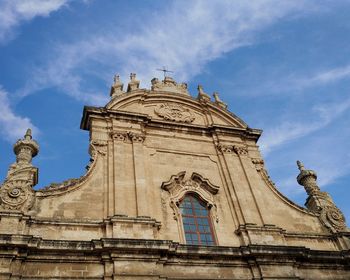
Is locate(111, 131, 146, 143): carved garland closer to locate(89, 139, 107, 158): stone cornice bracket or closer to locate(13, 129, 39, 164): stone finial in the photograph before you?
locate(89, 139, 107, 158): stone cornice bracket

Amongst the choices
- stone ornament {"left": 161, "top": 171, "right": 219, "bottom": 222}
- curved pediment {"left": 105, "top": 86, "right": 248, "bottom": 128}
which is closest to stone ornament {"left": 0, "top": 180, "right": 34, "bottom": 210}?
stone ornament {"left": 161, "top": 171, "right": 219, "bottom": 222}

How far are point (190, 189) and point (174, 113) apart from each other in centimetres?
420

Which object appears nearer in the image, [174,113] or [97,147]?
[97,147]

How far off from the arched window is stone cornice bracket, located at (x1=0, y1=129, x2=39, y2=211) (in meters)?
4.87

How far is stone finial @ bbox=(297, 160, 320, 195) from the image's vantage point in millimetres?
16125

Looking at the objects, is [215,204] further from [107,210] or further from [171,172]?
[107,210]

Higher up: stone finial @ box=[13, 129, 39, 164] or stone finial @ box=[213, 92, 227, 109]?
stone finial @ box=[213, 92, 227, 109]

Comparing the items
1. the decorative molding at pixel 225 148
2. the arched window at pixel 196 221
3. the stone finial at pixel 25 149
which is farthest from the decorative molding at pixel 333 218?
the stone finial at pixel 25 149

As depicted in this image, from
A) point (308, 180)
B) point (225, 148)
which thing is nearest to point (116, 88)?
point (225, 148)

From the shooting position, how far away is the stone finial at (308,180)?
52.9 feet

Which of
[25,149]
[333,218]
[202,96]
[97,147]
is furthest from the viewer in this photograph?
[202,96]

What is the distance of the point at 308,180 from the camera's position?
53.9ft

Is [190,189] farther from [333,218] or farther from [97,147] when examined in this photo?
[333,218]

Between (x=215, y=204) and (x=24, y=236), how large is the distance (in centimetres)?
646
